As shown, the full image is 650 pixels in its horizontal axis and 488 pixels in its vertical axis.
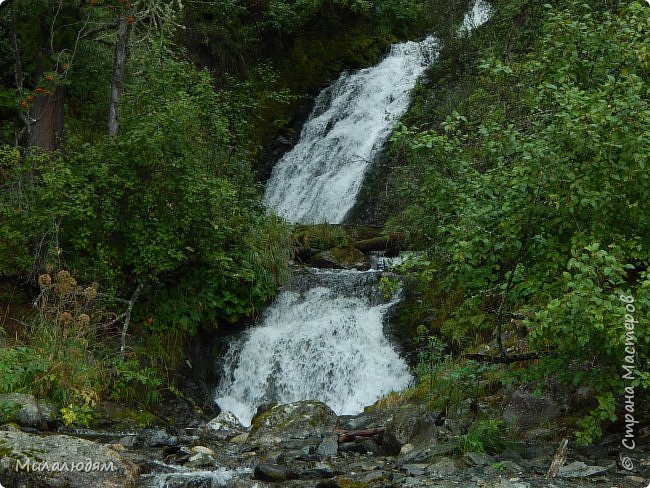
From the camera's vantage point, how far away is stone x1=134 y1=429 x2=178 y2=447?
8008 millimetres

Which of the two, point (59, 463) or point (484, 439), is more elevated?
point (59, 463)

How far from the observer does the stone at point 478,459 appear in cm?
632

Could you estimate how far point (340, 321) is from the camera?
1195 cm

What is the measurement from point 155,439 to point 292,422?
170 centimetres

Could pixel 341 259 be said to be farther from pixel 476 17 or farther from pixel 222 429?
pixel 476 17

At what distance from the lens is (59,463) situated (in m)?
5.90

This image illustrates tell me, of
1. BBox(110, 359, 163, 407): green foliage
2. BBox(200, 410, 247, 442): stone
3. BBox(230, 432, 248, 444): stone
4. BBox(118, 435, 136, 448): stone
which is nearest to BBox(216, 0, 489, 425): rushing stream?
BBox(200, 410, 247, 442): stone

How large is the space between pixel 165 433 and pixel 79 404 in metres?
1.15

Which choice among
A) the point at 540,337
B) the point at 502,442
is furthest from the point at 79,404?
the point at 540,337

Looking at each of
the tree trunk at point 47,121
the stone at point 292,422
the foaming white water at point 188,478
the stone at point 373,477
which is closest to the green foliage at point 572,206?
the stone at point 373,477

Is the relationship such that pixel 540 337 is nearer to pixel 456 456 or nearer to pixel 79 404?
pixel 456 456

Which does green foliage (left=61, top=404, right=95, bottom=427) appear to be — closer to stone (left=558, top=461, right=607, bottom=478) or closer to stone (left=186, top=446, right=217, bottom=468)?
stone (left=186, top=446, right=217, bottom=468)

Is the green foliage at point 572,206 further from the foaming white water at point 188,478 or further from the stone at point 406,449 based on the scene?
the foaming white water at point 188,478

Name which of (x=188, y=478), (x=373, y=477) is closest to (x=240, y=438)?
(x=188, y=478)
